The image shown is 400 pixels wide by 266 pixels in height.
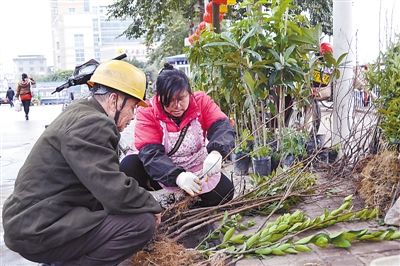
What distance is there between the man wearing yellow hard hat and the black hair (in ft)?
1.71

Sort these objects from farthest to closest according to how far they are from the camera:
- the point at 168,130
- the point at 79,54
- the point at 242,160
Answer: the point at 79,54, the point at 242,160, the point at 168,130

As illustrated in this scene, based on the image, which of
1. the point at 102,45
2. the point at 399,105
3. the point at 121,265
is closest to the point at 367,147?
the point at 399,105

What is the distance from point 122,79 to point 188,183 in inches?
30.4

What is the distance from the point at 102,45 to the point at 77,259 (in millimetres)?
54448

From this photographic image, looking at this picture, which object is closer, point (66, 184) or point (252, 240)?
point (66, 184)

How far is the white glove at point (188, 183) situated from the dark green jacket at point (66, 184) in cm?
57

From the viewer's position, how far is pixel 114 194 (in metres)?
1.96

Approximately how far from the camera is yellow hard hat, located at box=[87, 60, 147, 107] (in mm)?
2154

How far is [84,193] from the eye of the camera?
211 centimetres

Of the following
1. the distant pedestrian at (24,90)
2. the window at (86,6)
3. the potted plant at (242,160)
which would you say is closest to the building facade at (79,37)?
the window at (86,6)

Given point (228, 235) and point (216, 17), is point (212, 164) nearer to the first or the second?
point (228, 235)

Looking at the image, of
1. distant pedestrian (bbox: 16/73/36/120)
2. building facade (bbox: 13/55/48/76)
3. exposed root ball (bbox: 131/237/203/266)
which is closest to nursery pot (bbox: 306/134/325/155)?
exposed root ball (bbox: 131/237/203/266)

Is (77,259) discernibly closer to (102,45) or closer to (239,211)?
(239,211)

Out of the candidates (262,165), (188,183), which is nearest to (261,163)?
(262,165)
